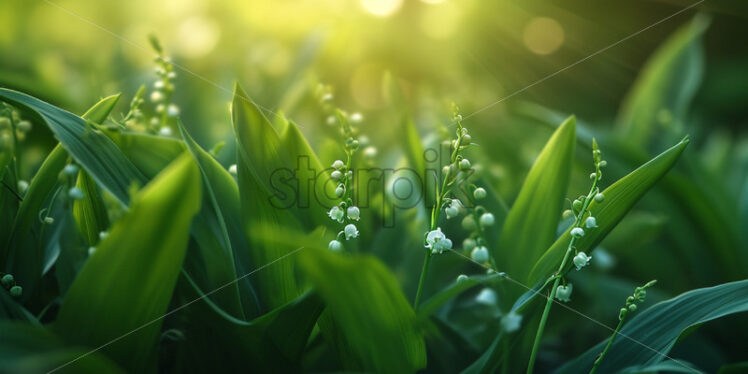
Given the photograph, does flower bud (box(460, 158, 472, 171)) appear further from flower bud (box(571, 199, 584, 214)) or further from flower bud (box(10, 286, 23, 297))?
flower bud (box(10, 286, 23, 297))

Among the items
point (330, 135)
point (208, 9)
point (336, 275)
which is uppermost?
point (208, 9)

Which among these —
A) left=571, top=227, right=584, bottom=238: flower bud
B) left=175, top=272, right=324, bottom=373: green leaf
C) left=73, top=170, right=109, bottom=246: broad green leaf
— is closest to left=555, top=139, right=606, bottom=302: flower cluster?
left=571, top=227, right=584, bottom=238: flower bud

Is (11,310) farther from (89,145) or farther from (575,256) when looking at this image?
(575,256)

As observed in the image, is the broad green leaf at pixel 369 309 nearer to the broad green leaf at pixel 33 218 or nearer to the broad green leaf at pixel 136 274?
the broad green leaf at pixel 136 274

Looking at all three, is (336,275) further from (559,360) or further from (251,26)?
(251,26)

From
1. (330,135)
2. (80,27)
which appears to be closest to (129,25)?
(80,27)

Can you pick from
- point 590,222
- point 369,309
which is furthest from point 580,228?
point 369,309

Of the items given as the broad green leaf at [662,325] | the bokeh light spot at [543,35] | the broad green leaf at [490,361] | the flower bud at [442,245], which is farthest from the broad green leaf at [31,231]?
the bokeh light spot at [543,35]

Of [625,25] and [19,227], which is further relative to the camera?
[625,25]
